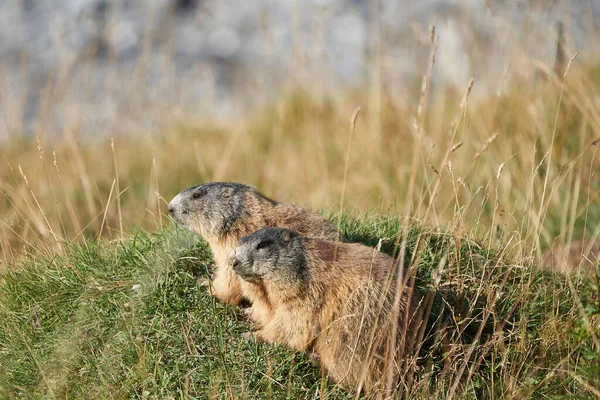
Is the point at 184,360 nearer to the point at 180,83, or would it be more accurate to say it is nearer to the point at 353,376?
the point at 353,376

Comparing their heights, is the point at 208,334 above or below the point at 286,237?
below

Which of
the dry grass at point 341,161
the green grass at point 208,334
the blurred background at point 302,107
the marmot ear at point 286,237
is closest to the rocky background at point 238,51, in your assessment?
the blurred background at point 302,107

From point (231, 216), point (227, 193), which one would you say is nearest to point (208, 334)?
point (231, 216)

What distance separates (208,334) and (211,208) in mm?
895

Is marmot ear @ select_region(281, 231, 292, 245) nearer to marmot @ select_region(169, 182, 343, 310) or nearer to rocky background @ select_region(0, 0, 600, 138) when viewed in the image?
marmot @ select_region(169, 182, 343, 310)

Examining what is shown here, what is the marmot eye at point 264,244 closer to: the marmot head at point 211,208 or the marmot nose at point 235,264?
the marmot nose at point 235,264

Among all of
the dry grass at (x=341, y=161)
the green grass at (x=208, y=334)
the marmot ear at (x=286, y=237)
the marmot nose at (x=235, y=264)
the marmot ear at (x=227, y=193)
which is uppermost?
the marmot ear at (x=227, y=193)

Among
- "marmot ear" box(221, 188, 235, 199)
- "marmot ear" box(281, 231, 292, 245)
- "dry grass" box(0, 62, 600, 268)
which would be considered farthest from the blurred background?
"marmot ear" box(281, 231, 292, 245)

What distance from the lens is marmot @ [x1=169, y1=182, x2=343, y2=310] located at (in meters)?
4.32

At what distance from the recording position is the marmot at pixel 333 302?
3.62 meters

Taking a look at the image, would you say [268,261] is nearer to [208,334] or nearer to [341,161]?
[208,334]

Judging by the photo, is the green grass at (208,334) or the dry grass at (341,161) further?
the dry grass at (341,161)

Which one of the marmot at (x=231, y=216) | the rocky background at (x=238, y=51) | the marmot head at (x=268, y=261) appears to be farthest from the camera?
the rocky background at (x=238, y=51)

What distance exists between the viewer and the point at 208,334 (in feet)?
12.6
